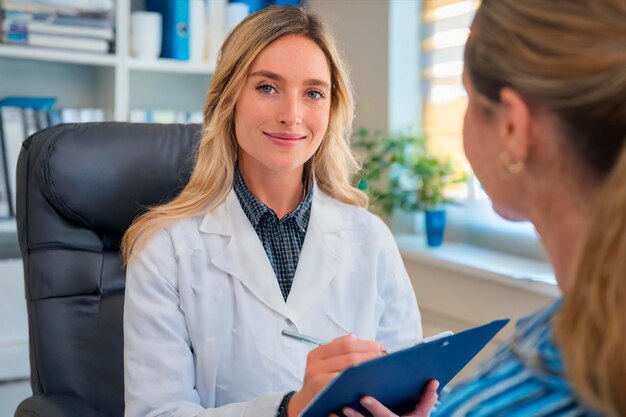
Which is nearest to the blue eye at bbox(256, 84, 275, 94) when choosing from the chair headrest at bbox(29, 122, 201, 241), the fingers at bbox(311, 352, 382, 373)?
the chair headrest at bbox(29, 122, 201, 241)

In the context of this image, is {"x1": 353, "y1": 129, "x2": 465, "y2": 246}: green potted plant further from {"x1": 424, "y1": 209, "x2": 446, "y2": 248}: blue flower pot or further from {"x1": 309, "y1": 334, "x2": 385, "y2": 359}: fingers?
{"x1": 309, "y1": 334, "x2": 385, "y2": 359}: fingers

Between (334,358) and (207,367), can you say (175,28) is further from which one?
(334,358)

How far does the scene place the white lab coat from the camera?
4.68 ft

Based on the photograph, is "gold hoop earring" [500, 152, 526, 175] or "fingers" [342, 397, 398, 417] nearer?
"gold hoop earring" [500, 152, 526, 175]

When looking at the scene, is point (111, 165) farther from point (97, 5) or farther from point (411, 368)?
point (97, 5)

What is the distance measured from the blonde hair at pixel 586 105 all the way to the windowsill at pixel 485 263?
4.65 ft

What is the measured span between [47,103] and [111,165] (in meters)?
1.04

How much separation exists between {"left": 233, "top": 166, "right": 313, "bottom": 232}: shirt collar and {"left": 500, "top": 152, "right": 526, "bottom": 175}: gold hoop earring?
2.83 ft

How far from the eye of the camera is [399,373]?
Answer: 108cm

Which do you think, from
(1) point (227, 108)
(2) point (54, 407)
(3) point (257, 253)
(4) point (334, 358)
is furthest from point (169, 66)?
(4) point (334, 358)

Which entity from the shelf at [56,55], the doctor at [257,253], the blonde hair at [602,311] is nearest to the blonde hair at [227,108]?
the doctor at [257,253]

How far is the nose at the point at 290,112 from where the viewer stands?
1.54 m

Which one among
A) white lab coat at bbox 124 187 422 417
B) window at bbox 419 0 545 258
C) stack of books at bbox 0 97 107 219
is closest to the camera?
white lab coat at bbox 124 187 422 417

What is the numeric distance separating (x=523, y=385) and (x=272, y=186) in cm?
96
